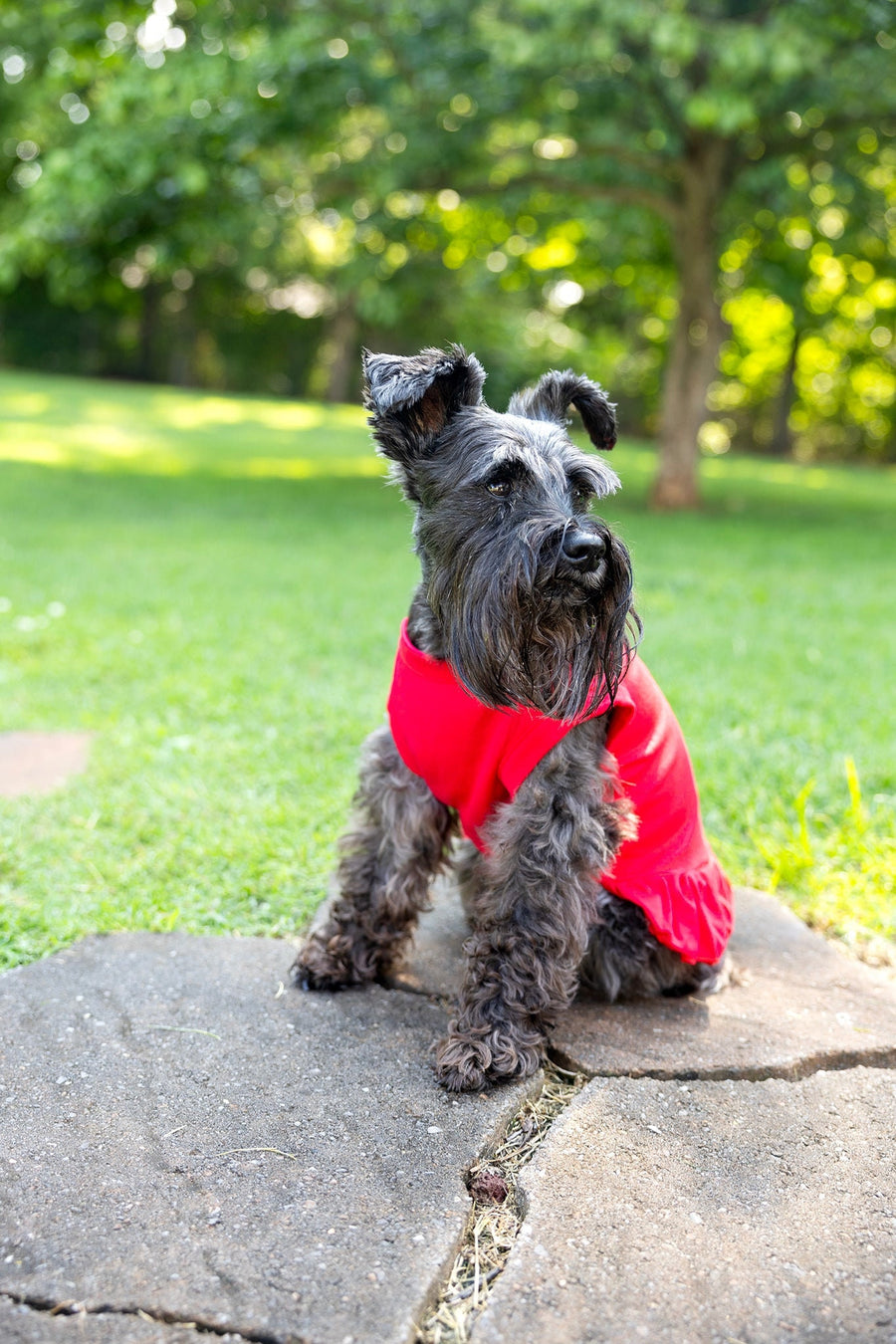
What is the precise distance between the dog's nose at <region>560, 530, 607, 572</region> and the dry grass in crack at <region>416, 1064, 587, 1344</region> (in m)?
1.29

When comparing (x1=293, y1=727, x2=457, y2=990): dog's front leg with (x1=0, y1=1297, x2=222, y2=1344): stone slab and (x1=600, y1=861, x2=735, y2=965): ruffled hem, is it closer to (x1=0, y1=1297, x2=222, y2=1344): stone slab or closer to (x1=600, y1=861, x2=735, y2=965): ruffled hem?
(x1=600, y1=861, x2=735, y2=965): ruffled hem

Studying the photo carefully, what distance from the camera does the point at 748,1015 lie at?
290 centimetres

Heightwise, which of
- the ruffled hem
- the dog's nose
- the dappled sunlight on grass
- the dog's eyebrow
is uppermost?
the dog's eyebrow

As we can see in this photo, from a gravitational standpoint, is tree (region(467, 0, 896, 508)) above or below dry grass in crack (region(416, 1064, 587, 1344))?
above

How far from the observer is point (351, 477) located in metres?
14.9

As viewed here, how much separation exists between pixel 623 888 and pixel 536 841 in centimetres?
39

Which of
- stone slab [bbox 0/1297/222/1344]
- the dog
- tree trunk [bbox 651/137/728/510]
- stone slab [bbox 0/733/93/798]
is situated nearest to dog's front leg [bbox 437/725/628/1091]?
the dog

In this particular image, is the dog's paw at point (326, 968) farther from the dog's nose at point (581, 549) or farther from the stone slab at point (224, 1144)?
the dog's nose at point (581, 549)

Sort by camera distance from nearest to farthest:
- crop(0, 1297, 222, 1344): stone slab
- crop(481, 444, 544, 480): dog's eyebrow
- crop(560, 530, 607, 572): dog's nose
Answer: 1. crop(0, 1297, 222, 1344): stone slab
2. crop(560, 530, 607, 572): dog's nose
3. crop(481, 444, 544, 480): dog's eyebrow

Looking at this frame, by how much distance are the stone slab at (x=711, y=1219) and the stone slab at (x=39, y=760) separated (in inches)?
104

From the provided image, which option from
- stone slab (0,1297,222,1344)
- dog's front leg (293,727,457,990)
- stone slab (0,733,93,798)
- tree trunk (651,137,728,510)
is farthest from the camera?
tree trunk (651,137,728,510)

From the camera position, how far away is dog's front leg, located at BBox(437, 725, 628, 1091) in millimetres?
2664

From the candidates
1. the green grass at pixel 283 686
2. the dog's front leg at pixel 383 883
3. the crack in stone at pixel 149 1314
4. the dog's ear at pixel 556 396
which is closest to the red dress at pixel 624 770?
the dog's front leg at pixel 383 883

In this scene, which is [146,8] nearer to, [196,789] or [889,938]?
[196,789]
